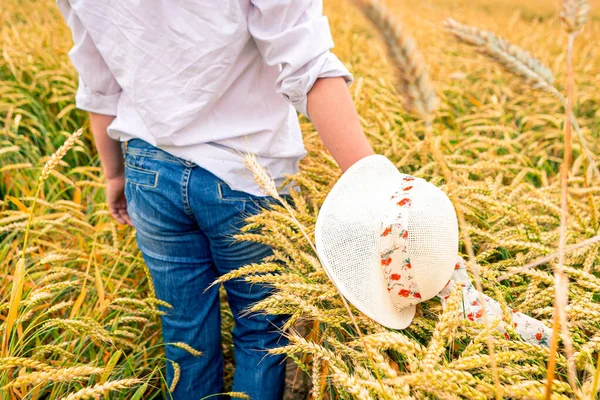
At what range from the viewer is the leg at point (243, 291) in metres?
1.17

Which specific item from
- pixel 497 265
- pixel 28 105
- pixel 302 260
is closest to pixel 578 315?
pixel 497 265

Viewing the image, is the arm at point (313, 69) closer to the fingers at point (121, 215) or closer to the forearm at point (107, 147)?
the forearm at point (107, 147)

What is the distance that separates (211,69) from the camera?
1025 millimetres

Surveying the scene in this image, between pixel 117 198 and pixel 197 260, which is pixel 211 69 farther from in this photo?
pixel 117 198

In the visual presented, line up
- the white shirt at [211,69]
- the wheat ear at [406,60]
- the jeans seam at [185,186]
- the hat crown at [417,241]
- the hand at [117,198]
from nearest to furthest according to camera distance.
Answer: the wheat ear at [406,60], the hat crown at [417,241], the white shirt at [211,69], the jeans seam at [185,186], the hand at [117,198]

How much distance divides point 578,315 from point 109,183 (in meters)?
1.36

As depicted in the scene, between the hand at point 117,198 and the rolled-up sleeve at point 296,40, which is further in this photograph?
the hand at point 117,198

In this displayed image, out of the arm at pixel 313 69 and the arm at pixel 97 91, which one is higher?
the arm at pixel 313 69

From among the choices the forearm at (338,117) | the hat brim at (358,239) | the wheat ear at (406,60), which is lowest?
the hat brim at (358,239)

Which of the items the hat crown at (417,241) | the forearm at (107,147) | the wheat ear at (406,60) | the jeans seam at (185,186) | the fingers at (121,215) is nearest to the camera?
the wheat ear at (406,60)

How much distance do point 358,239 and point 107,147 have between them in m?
0.92

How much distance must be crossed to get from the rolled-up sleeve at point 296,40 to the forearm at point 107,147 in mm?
632

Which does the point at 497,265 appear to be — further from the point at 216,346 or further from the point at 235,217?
the point at 216,346

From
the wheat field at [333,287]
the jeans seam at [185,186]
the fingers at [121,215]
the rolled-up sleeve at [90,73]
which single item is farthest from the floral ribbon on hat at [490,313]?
the fingers at [121,215]
